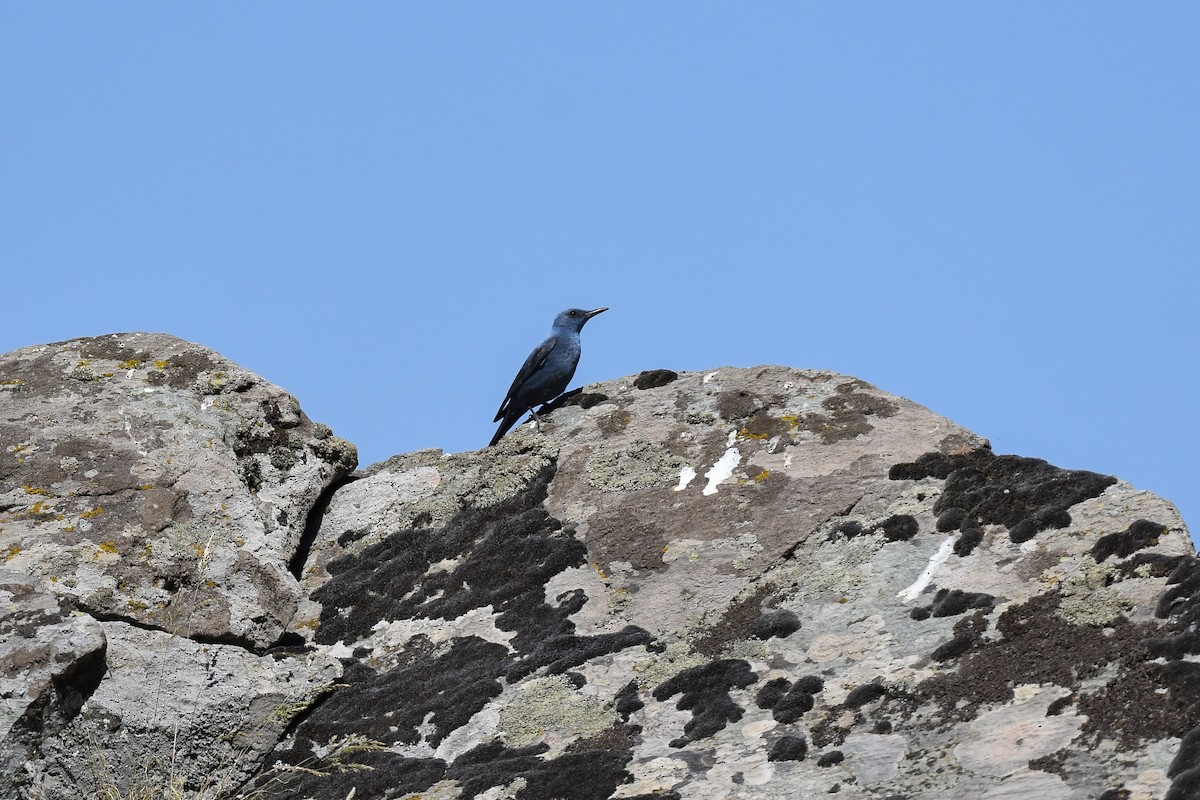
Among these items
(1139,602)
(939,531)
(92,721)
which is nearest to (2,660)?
(92,721)

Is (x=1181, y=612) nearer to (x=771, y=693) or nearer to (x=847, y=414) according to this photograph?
(x=771, y=693)

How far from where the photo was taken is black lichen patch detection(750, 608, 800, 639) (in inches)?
263

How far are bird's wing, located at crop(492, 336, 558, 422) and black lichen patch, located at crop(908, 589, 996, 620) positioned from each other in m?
5.10

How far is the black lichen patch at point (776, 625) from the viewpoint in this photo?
669 centimetres

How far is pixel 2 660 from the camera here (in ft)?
20.4

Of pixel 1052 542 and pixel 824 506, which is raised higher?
pixel 824 506

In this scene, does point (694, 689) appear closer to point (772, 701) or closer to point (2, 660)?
point (772, 701)

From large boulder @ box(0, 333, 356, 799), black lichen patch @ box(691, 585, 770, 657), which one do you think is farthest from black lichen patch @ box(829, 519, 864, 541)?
large boulder @ box(0, 333, 356, 799)

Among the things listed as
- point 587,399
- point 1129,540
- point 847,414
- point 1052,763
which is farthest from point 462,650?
point 1129,540

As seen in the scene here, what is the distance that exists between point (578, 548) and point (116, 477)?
9.80ft

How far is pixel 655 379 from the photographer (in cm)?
958

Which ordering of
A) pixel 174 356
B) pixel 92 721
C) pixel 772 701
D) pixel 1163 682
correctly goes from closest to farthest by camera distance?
pixel 1163 682 < pixel 772 701 < pixel 92 721 < pixel 174 356

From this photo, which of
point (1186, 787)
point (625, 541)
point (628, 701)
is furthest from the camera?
point (625, 541)

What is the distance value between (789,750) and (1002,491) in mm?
2300
